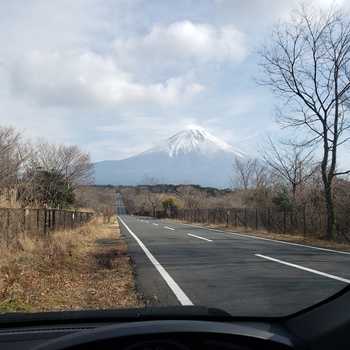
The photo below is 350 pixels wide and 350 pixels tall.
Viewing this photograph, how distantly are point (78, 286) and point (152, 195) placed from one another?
309 ft

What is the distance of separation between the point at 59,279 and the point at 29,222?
5.71 meters

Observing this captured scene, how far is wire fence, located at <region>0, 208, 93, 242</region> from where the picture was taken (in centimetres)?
1173

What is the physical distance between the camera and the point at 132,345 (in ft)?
7.12

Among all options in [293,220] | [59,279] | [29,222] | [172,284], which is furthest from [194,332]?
[293,220]

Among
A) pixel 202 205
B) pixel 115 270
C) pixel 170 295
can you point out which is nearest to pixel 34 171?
pixel 115 270

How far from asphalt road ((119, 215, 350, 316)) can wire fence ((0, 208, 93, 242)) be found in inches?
150

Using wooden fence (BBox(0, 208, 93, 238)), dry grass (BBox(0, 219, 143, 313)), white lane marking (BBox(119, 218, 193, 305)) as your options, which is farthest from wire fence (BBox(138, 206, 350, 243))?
wooden fence (BBox(0, 208, 93, 238))

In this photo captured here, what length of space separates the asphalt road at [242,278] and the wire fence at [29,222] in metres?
3.81

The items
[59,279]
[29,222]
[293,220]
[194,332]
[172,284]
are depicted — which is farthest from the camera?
[293,220]

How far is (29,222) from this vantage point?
45.4 feet

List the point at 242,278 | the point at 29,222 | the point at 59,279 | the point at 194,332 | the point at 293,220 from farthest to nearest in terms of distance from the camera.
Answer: the point at 293,220
the point at 29,222
the point at 59,279
the point at 242,278
the point at 194,332

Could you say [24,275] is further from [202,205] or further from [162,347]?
[202,205]

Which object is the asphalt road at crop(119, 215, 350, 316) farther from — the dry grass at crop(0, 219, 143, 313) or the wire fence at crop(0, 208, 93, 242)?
the wire fence at crop(0, 208, 93, 242)

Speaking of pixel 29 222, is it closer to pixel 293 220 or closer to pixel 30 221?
pixel 30 221
